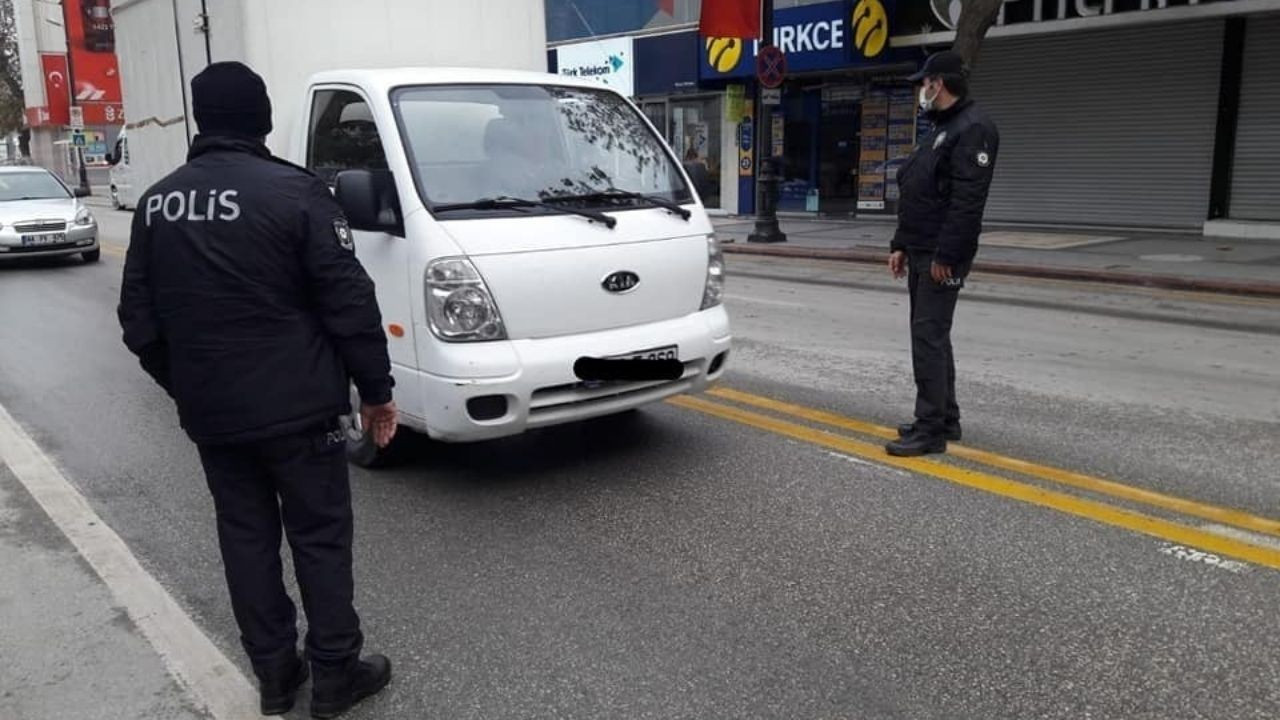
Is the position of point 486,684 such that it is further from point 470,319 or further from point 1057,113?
point 1057,113

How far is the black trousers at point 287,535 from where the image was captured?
3.14 m

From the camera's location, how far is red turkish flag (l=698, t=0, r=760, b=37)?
17172 mm

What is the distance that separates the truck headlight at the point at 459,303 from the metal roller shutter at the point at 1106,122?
50.7 feet

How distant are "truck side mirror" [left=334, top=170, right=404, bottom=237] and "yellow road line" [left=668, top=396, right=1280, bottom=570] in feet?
8.14

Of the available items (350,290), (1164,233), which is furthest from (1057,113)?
(350,290)

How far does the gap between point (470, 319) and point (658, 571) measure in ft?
4.67

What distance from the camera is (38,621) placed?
3969 mm

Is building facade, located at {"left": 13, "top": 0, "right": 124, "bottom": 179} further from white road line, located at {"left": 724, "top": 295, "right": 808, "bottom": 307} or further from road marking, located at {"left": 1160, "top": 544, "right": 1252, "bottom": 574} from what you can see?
road marking, located at {"left": 1160, "top": 544, "right": 1252, "bottom": 574}

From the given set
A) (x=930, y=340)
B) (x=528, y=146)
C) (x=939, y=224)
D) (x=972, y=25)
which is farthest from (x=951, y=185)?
(x=972, y=25)

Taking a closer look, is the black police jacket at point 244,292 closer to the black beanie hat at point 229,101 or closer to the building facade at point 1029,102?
the black beanie hat at point 229,101

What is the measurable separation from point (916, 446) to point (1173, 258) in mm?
10169

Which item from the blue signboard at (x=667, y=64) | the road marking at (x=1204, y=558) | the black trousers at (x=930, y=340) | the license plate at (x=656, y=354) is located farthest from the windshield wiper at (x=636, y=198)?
the blue signboard at (x=667, y=64)

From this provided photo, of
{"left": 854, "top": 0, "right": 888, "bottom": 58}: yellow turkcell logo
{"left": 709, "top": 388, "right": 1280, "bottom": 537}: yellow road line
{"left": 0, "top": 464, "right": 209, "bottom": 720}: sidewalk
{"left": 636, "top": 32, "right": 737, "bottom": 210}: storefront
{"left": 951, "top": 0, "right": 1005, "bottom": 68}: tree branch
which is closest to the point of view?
{"left": 0, "top": 464, "right": 209, "bottom": 720}: sidewalk

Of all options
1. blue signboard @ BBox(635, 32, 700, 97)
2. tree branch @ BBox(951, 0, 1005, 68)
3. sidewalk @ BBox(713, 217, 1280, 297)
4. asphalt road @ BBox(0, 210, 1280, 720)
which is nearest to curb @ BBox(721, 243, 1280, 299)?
sidewalk @ BBox(713, 217, 1280, 297)
